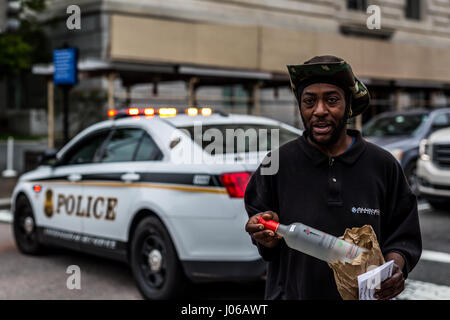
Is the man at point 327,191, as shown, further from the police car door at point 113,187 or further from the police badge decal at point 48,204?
the police badge decal at point 48,204

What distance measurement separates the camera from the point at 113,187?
20.7ft

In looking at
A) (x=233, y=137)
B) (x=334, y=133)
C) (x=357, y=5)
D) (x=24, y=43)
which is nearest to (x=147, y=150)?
(x=233, y=137)

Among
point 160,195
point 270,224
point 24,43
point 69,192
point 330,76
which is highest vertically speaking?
point 24,43

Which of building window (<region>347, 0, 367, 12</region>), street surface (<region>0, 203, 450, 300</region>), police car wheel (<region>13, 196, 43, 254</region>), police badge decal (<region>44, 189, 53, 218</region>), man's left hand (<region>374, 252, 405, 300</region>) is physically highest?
building window (<region>347, 0, 367, 12</region>)

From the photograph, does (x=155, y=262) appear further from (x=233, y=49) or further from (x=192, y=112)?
(x=233, y=49)

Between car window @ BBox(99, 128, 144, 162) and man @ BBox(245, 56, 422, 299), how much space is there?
3830mm

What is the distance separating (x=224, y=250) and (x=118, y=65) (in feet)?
41.1

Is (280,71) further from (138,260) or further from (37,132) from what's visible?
(138,260)

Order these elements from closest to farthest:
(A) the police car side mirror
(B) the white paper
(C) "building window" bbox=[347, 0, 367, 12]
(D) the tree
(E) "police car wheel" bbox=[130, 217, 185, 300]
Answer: (B) the white paper, (E) "police car wheel" bbox=[130, 217, 185, 300], (A) the police car side mirror, (D) the tree, (C) "building window" bbox=[347, 0, 367, 12]

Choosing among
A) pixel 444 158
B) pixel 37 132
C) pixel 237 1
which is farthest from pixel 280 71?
pixel 444 158

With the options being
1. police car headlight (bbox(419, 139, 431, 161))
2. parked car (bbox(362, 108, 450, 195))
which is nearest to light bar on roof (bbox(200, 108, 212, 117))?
police car headlight (bbox(419, 139, 431, 161))

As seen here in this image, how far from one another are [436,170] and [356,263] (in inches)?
356

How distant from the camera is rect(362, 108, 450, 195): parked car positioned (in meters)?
12.4

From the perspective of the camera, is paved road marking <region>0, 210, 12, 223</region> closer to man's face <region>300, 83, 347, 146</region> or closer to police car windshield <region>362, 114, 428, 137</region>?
police car windshield <region>362, 114, 428, 137</region>
